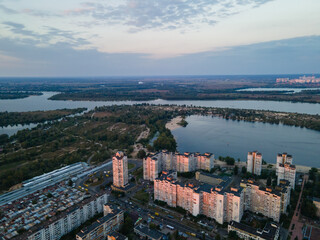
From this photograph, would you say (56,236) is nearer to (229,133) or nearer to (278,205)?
(278,205)

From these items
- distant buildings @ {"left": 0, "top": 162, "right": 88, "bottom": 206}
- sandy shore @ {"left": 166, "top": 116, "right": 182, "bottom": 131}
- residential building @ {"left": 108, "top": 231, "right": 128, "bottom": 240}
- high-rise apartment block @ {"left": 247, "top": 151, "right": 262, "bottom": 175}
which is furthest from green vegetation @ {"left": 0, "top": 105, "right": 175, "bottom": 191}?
high-rise apartment block @ {"left": 247, "top": 151, "right": 262, "bottom": 175}

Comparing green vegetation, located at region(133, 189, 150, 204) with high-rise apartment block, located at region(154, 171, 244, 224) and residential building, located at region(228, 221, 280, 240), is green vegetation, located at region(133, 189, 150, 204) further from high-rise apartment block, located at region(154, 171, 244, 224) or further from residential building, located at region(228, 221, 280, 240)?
residential building, located at region(228, 221, 280, 240)

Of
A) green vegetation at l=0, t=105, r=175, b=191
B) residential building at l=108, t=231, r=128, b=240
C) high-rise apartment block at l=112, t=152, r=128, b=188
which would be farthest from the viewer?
green vegetation at l=0, t=105, r=175, b=191

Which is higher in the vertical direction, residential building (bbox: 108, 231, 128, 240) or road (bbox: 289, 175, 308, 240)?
residential building (bbox: 108, 231, 128, 240)

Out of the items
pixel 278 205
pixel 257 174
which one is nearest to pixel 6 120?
pixel 257 174

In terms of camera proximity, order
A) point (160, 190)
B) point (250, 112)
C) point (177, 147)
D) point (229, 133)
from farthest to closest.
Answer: point (250, 112) → point (229, 133) → point (177, 147) → point (160, 190)

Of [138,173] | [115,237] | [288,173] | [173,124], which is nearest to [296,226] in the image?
[288,173]
